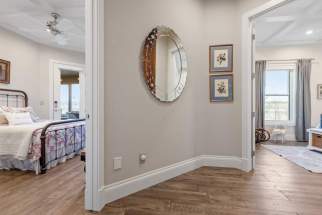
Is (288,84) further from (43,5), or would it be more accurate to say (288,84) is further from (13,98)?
(13,98)

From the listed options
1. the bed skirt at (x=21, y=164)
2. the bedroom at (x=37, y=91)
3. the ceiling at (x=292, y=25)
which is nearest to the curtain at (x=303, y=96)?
the ceiling at (x=292, y=25)

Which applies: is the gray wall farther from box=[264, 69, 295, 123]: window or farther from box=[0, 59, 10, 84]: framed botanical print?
box=[264, 69, 295, 123]: window

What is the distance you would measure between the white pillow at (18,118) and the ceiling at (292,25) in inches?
184

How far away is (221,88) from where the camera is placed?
3.25 metres

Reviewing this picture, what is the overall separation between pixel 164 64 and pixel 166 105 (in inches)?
22.5

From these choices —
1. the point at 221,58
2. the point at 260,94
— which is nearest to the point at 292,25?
the point at 260,94

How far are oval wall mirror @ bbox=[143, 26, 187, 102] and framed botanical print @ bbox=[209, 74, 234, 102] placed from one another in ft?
1.87

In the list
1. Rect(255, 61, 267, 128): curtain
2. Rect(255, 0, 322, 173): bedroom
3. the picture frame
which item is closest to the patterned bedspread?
Rect(255, 0, 322, 173): bedroom

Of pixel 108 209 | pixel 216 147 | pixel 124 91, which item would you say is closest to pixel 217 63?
pixel 216 147

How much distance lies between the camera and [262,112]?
583 cm

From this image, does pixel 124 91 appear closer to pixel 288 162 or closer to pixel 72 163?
pixel 72 163

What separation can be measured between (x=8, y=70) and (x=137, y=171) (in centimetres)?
392

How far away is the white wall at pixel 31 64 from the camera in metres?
4.41

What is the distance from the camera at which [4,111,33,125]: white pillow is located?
11.7 ft
